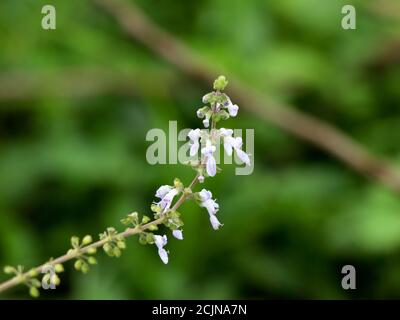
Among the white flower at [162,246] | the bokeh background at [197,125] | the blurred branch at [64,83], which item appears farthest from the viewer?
the blurred branch at [64,83]

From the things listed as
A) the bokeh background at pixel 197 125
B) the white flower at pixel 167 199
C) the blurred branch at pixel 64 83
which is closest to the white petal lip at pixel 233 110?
the white flower at pixel 167 199

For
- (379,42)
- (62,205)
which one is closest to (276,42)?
(379,42)

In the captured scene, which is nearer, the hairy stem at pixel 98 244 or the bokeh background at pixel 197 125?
the hairy stem at pixel 98 244

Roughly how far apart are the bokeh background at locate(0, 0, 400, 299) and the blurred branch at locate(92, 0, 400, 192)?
0.27 feet

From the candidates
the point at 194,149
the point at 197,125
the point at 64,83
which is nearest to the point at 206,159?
the point at 194,149

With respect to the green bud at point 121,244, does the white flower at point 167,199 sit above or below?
above

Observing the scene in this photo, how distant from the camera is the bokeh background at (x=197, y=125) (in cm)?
264

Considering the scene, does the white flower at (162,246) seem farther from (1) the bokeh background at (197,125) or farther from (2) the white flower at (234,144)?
(1) the bokeh background at (197,125)

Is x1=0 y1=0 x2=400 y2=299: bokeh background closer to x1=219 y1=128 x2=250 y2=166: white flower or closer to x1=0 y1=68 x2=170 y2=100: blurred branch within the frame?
x1=0 y1=68 x2=170 y2=100: blurred branch

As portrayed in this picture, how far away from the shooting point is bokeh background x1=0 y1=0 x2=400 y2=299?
8.65 ft

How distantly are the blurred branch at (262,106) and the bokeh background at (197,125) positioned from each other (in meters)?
0.08

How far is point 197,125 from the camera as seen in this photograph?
290 centimetres

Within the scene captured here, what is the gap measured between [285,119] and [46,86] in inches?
35.9

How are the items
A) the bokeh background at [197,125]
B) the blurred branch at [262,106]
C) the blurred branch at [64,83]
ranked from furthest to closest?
the blurred branch at [64,83], the blurred branch at [262,106], the bokeh background at [197,125]
